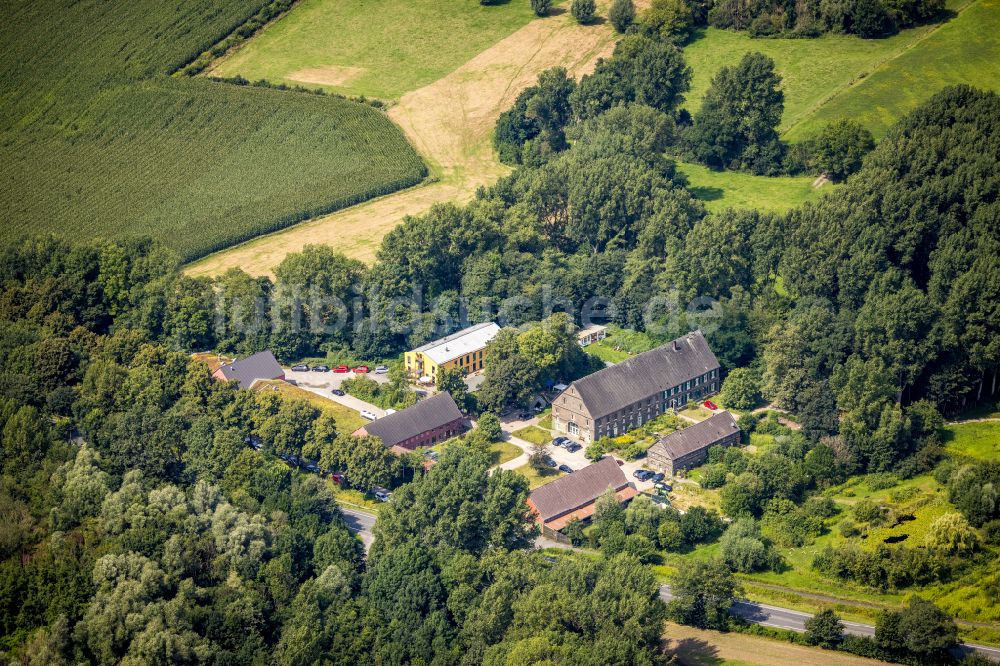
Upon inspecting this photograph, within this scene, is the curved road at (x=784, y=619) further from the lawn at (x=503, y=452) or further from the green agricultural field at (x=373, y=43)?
the green agricultural field at (x=373, y=43)

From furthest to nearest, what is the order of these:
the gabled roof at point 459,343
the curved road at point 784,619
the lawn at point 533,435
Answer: the gabled roof at point 459,343, the lawn at point 533,435, the curved road at point 784,619

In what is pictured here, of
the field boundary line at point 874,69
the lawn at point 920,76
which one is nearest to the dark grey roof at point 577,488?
the lawn at point 920,76

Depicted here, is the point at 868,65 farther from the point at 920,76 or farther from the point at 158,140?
the point at 158,140

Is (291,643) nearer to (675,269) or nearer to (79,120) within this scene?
(675,269)

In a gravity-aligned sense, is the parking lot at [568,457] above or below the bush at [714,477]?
above

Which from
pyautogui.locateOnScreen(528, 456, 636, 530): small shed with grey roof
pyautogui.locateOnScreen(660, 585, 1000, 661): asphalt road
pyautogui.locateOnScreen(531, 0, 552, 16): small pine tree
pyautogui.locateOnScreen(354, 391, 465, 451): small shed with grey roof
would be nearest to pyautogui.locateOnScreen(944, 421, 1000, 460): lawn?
pyautogui.locateOnScreen(660, 585, 1000, 661): asphalt road

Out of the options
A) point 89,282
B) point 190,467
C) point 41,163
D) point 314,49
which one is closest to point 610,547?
point 190,467

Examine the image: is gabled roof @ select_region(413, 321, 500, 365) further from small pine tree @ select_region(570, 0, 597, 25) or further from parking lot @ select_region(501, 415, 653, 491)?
small pine tree @ select_region(570, 0, 597, 25)
